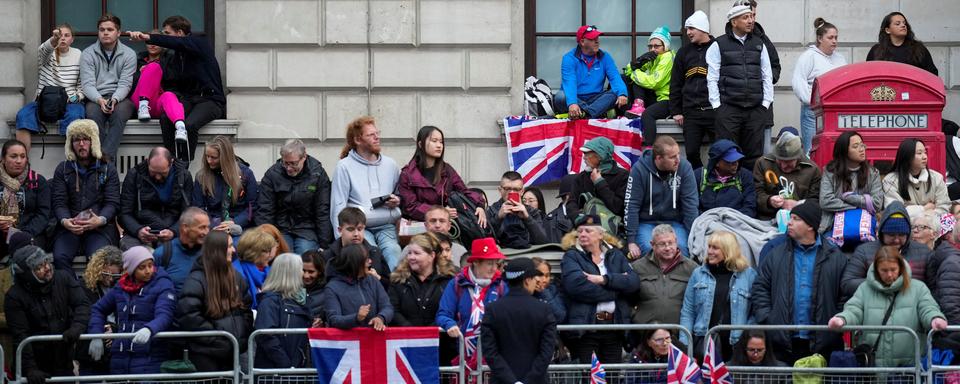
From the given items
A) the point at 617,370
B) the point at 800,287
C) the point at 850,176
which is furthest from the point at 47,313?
the point at 850,176

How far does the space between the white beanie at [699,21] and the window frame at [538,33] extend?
165 cm

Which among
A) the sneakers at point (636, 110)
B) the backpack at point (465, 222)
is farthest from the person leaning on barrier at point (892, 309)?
the sneakers at point (636, 110)

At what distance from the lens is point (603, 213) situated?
59.9ft

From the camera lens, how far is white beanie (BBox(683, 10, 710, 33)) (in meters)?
20.1

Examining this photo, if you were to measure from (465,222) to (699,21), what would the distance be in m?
3.96

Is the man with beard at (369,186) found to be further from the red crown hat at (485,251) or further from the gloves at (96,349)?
the gloves at (96,349)

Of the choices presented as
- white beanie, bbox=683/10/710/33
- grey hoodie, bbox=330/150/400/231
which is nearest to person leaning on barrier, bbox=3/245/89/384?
grey hoodie, bbox=330/150/400/231

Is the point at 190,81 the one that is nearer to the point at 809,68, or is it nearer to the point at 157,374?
the point at 157,374

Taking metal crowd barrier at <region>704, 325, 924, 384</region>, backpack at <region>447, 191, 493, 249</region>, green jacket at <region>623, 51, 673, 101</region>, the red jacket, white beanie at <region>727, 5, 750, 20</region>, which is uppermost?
white beanie at <region>727, 5, 750, 20</region>

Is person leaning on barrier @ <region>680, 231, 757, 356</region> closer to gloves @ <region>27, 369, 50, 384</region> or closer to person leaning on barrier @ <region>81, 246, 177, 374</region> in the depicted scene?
person leaning on barrier @ <region>81, 246, 177, 374</region>

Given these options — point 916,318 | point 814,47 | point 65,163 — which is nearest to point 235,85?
point 65,163

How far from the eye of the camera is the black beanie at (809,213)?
16.3m

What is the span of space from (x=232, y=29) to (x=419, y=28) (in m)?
2.06

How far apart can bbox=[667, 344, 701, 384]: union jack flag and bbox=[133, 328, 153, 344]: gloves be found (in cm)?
413
